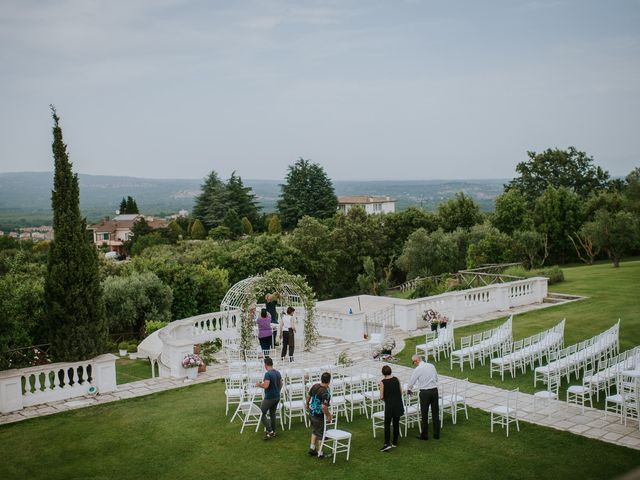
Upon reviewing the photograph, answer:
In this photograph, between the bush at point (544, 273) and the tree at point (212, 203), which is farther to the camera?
the tree at point (212, 203)

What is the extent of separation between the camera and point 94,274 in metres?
15.7

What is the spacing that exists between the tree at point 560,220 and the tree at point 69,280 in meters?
45.8

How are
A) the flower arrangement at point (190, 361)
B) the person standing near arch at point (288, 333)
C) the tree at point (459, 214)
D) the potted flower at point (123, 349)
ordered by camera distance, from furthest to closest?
1. the tree at point (459, 214)
2. the potted flower at point (123, 349)
3. the person standing near arch at point (288, 333)
4. the flower arrangement at point (190, 361)

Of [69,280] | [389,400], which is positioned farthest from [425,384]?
[69,280]

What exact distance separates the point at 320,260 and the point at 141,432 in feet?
129

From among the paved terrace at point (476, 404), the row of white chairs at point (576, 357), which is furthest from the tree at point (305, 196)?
the row of white chairs at point (576, 357)

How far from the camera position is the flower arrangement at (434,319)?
751 inches

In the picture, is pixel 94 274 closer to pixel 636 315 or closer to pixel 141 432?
pixel 141 432

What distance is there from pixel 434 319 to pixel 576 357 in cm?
572

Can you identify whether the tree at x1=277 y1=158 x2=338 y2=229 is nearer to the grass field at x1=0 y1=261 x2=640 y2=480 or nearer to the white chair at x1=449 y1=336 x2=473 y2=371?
the white chair at x1=449 y1=336 x2=473 y2=371

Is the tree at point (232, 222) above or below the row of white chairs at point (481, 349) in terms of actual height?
above

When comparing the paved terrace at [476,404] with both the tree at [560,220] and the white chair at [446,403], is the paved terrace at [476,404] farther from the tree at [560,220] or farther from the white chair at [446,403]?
the tree at [560,220]

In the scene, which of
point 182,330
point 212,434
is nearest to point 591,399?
point 212,434

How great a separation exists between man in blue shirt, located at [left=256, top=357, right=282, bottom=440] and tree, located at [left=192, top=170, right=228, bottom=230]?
74.1 m
